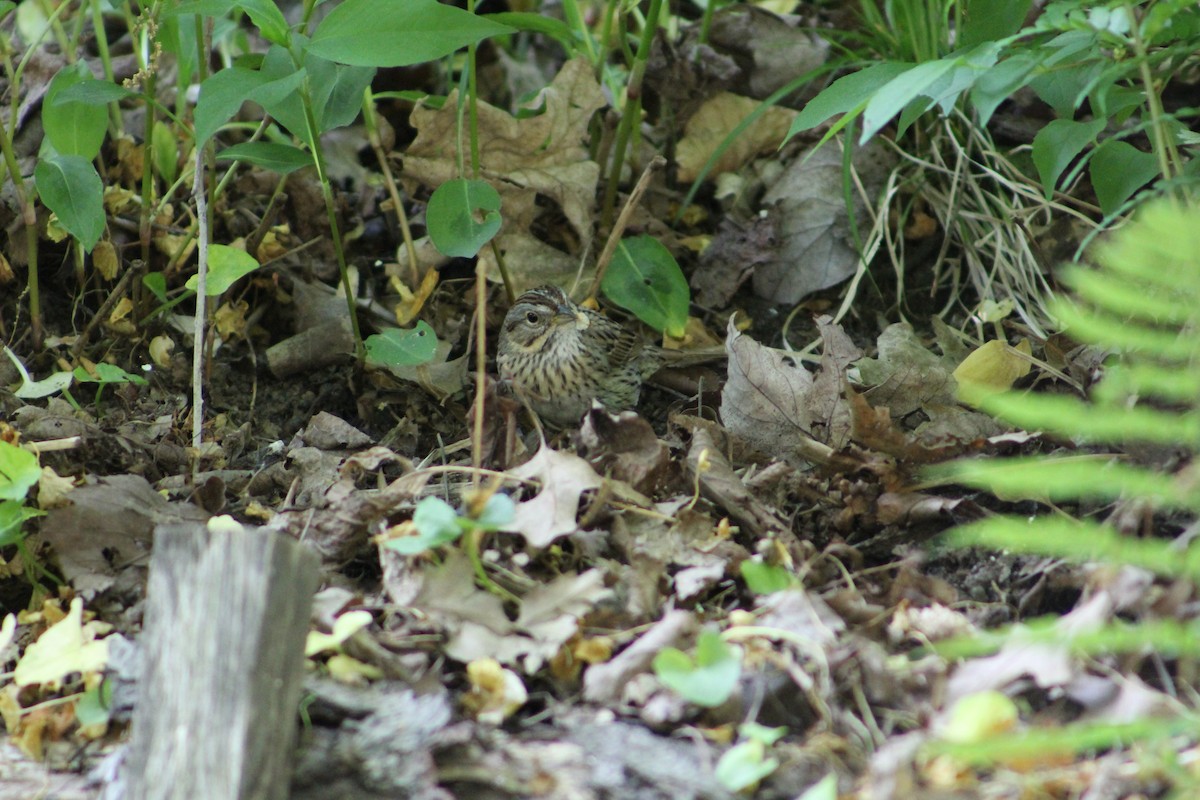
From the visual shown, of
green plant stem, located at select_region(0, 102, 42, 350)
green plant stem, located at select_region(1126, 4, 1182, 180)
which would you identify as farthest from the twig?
green plant stem, located at select_region(0, 102, 42, 350)

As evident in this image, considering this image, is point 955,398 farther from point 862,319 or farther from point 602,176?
point 602,176

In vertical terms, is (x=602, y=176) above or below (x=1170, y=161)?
below

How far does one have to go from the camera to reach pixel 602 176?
507 centimetres

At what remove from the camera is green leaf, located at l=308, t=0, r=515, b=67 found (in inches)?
135

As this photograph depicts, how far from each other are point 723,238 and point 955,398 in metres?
1.44

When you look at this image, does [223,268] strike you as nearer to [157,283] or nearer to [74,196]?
[157,283]

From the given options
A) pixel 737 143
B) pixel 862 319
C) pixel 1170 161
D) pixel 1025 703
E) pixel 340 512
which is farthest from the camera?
pixel 737 143

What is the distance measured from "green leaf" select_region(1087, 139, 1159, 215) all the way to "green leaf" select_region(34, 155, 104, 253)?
3150 mm

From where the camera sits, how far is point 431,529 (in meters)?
2.73

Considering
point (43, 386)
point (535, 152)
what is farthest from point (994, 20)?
point (43, 386)

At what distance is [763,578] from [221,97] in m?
2.07

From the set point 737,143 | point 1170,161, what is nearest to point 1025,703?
point 1170,161

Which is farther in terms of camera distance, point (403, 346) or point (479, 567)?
point (403, 346)

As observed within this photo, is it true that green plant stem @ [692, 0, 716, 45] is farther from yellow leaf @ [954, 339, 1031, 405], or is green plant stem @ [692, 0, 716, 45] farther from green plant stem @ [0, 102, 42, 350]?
green plant stem @ [0, 102, 42, 350]
